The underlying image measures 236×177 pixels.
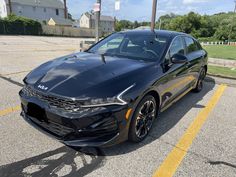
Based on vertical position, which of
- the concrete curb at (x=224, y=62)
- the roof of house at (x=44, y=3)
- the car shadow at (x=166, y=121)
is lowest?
the car shadow at (x=166, y=121)

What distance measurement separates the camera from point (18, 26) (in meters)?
34.7

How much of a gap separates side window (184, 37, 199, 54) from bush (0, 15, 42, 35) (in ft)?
113

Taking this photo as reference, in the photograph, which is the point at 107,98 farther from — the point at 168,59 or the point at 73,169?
the point at 168,59

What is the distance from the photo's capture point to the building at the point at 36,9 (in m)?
50.8

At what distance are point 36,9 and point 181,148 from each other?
59.2 m

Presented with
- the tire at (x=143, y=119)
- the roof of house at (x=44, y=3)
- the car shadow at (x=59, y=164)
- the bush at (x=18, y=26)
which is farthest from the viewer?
the roof of house at (x=44, y=3)

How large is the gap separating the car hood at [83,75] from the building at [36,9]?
52.6 meters

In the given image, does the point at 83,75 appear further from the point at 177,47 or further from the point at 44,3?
the point at 44,3

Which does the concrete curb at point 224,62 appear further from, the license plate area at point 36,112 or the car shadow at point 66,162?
the license plate area at point 36,112

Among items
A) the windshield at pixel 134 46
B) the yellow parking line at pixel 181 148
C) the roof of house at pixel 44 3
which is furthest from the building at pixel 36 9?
the yellow parking line at pixel 181 148

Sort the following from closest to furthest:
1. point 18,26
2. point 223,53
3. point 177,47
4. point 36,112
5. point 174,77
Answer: point 36,112 → point 174,77 → point 177,47 → point 223,53 → point 18,26

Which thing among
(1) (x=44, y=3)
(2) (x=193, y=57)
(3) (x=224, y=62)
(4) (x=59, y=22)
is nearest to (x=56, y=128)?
(2) (x=193, y=57)

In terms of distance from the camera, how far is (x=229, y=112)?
15.0 ft

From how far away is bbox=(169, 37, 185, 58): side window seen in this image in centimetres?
401
